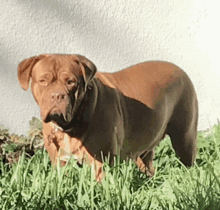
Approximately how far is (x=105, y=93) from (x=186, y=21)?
2508 millimetres

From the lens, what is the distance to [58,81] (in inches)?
99.3

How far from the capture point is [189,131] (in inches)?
136

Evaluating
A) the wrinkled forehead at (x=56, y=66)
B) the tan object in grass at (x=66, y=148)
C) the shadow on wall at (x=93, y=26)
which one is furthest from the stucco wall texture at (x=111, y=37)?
the wrinkled forehead at (x=56, y=66)

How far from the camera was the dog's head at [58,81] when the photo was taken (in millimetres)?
2479

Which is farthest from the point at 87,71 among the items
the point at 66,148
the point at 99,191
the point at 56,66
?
the point at 99,191

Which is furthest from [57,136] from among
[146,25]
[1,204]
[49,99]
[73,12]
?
[146,25]

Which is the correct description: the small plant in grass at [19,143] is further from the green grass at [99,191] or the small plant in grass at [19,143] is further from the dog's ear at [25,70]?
the dog's ear at [25,70]

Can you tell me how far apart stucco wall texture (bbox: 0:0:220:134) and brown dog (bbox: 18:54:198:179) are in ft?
4.58

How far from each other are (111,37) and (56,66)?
2252 millimetres

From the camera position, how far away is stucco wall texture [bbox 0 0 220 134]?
4.43 m

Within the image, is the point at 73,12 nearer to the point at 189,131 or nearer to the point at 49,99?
the point at 189,131

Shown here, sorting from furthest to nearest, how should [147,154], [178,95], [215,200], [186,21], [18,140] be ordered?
[186,21] → [18,140] → [147,154] → [178,95] → [215,200]

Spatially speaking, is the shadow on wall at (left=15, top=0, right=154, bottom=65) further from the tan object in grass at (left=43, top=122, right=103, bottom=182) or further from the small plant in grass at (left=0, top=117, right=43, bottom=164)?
the tan object in grass at (left=43, top=122, right=103, bottom=182)

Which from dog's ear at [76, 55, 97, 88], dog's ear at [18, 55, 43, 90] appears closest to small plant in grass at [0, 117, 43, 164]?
dog's ear at [18, 55, 43, 90]
